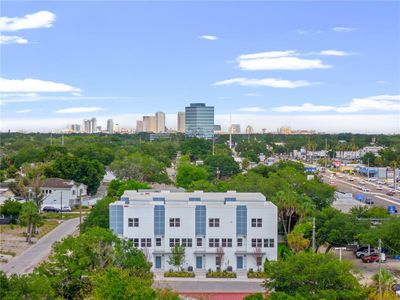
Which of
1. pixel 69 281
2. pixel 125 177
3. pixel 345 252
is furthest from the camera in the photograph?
pixel 125 177

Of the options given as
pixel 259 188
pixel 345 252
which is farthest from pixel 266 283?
pixel 259 188

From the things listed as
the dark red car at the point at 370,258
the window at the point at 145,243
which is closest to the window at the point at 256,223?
the window at the point at 145,243

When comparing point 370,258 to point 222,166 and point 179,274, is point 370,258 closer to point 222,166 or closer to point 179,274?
point 179,274

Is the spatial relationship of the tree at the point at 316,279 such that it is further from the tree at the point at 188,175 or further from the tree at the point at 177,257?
the tree at the point at 188,175

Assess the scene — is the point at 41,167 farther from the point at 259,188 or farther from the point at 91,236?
the point at 91,236

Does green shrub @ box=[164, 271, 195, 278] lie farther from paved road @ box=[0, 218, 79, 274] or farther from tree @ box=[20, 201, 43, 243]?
tree @ box=[20, 201, 43, 243]

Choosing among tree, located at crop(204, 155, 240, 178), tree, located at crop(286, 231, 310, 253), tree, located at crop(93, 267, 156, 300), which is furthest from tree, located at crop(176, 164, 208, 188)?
tree, located at crop(93, 267, 156, 300)
